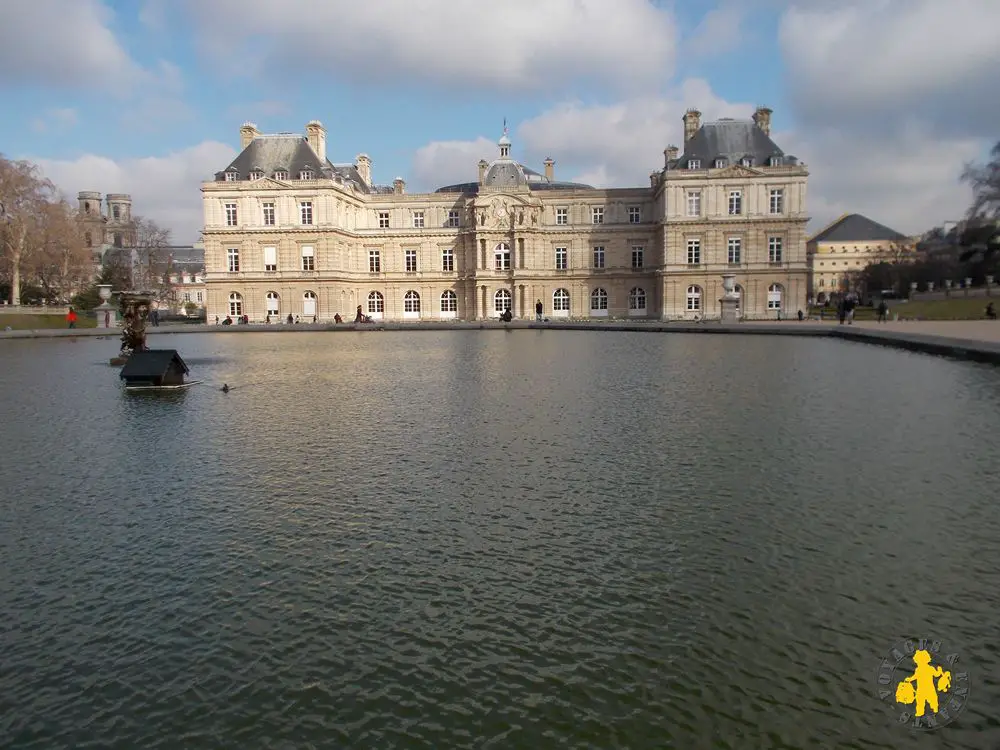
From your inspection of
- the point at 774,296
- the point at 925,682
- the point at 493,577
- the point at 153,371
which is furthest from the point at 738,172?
the point at 925,682

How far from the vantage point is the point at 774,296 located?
64.4 metres

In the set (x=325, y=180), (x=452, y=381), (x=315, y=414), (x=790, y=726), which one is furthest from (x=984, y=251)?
(x=790, y=726)

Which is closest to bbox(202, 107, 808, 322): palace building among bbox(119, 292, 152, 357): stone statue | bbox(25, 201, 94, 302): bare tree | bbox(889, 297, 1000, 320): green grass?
bbox(889, 297, 1000, 320): green grass

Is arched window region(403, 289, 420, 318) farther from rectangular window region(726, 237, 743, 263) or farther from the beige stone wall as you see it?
rectangular window region(726, 237, 743, 263)

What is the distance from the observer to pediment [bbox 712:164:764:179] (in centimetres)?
Result: 6225

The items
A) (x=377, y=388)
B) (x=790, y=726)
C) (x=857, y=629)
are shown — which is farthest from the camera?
(x=377, y=388)

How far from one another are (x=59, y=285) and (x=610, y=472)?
252 feet

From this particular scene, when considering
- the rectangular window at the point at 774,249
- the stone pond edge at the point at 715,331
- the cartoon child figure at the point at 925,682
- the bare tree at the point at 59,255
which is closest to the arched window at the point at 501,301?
the stone pond edge at the point at 715,331

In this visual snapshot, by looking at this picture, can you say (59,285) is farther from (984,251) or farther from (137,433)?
(984,251)

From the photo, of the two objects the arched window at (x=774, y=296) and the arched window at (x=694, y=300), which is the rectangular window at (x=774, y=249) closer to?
the arched window at (x=774, y=296)

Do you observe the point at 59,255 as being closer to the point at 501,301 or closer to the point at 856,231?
the point at 501,301

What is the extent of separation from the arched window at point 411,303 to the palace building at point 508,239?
112 millimetres

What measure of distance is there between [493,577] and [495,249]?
64705mm

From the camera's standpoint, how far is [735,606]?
5648 millimetres
